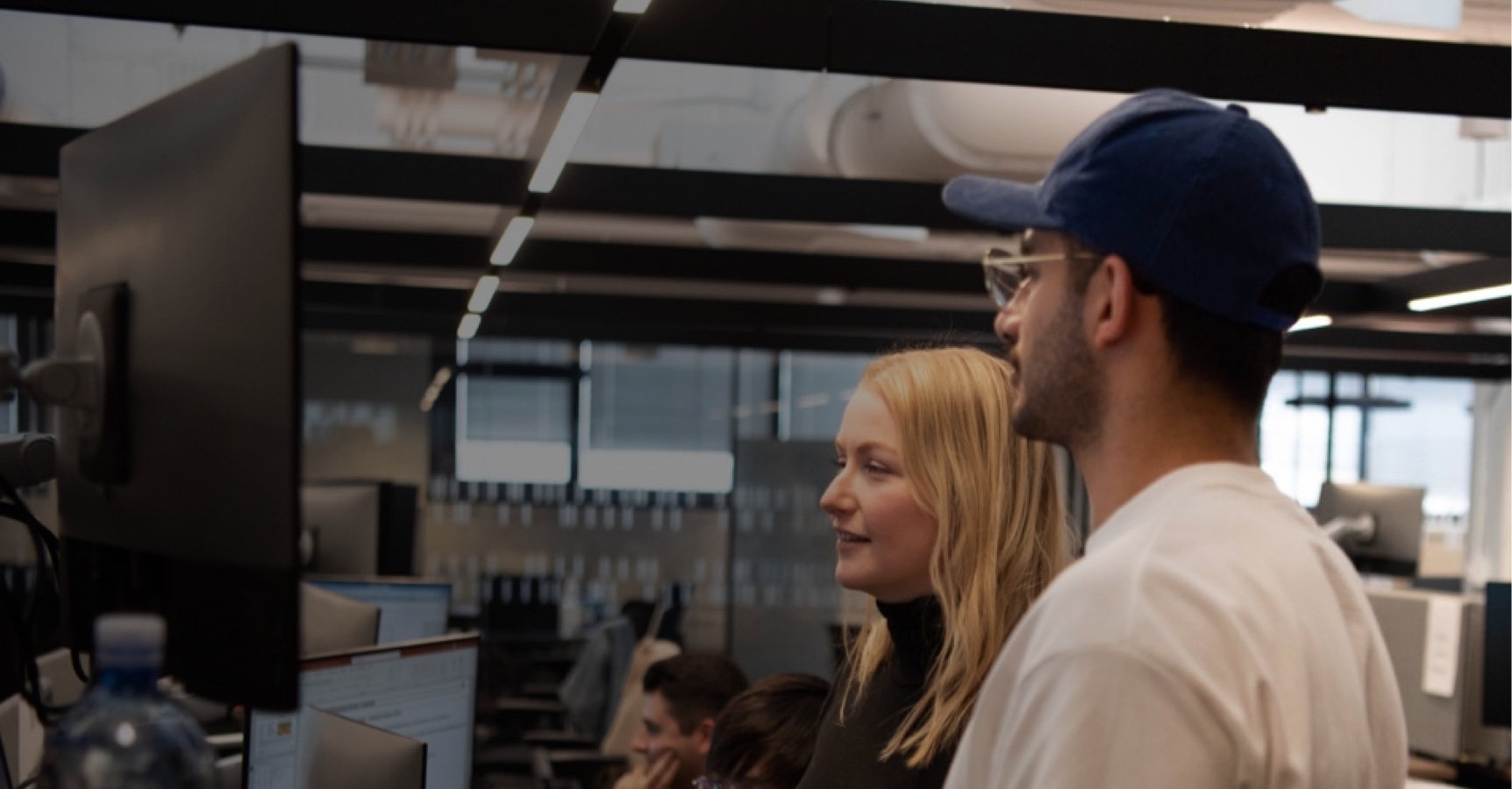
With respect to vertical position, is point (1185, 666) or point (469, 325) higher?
point (469, 325)

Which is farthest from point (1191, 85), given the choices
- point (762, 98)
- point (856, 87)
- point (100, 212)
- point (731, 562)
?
point (731, 562)

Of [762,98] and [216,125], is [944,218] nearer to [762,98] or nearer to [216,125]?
[762,98]

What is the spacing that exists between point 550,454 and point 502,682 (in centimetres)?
344

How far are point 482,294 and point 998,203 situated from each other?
585 centimetres

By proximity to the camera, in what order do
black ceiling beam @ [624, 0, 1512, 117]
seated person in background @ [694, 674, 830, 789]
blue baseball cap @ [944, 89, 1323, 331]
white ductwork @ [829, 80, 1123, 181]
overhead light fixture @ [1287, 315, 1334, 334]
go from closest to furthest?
blue baseball cap @ [944, 89, 1323, 331]
seated person in background @ [694, 674, 830, 789]
black ceiling beam @ [624, 0, 1512, 117]
white ductwork @ [829, 80, 1123, 181]
overhead light fixture @ [1287, 315, 1334, 334]

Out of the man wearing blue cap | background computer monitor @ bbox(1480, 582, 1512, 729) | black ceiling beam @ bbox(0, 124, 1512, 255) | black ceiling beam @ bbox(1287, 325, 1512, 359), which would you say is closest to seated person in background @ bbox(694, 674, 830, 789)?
the man wearing blue cap

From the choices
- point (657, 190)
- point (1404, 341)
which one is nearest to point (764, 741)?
point (657, 190)

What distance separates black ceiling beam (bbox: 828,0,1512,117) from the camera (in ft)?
9.93

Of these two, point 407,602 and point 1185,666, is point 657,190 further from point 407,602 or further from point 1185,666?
point 1185,666

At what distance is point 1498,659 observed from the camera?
5211mm

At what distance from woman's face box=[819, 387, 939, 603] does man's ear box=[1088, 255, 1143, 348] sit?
70cm

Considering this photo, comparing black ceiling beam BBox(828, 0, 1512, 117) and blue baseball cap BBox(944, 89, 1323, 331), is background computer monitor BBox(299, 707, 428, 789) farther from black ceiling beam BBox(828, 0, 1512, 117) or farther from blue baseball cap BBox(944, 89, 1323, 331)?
black ceiling beam BBox(828, 0, 1512, 117)

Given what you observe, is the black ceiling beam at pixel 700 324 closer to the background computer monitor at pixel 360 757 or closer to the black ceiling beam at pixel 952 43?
the black ceiling beam at pixel 952 43

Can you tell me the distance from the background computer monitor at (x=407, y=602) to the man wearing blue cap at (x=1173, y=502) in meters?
3.51
